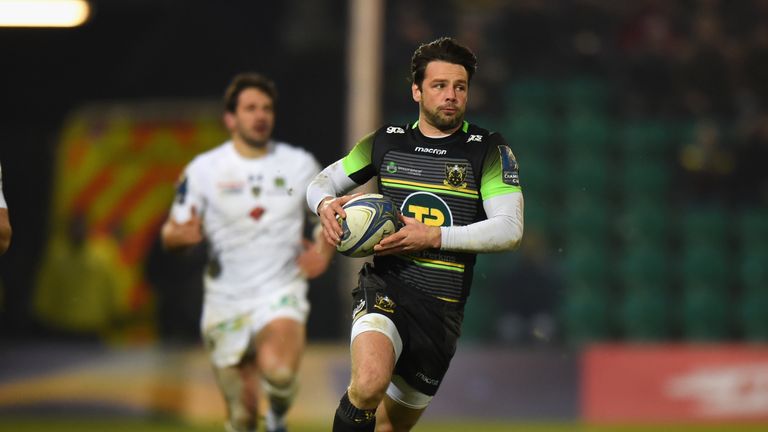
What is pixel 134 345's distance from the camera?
12.9 m

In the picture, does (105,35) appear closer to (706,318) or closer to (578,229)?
(578,229)

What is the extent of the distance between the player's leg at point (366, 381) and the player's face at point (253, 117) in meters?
2.46

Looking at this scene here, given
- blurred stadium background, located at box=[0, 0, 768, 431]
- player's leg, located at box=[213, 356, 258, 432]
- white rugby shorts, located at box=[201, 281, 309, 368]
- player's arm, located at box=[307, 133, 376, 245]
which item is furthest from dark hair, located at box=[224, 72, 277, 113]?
blurred stadium background, located at box=[0, 0, 768, 431]

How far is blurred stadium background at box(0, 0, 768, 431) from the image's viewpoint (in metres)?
12.6

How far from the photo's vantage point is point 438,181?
615 centimetres

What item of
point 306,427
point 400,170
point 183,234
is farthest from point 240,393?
point 306,427

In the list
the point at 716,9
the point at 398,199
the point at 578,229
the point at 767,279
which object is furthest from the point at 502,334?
the point at 398,199

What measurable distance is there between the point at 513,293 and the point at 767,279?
3182 mm

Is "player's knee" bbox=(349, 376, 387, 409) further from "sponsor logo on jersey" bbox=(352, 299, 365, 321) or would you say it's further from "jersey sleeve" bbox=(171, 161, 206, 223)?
"jersey sleeve" bbox=(171, 161, 206, 223)

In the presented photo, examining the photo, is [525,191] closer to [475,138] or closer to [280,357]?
[280,357]

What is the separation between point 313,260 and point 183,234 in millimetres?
818

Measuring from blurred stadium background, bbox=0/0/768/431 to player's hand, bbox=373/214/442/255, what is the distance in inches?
244

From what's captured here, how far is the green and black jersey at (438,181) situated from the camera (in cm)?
615

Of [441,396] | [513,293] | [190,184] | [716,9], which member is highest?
[716,9]
